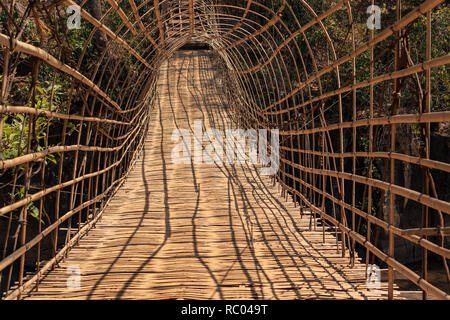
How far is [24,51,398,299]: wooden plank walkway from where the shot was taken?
2.27 metres

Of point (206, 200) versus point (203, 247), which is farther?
point (206, 200)

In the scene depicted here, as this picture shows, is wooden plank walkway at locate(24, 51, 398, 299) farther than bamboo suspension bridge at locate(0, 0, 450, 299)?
Yes

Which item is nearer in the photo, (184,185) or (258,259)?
(258,259)

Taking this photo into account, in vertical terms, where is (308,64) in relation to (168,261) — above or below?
above

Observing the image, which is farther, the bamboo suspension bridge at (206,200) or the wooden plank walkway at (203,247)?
the wooden plank walkway at (203,247)

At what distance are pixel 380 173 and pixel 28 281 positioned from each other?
6674 millimetres

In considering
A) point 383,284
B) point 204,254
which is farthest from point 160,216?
point 383,284

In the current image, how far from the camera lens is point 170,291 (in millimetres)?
2225

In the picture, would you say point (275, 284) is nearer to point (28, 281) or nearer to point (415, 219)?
point (28, 281)

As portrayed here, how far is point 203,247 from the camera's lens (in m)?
2.87

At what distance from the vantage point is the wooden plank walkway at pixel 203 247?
227 cm

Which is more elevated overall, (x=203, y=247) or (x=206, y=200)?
(x=206, y=200)

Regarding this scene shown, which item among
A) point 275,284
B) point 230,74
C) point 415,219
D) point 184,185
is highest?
point 230,74
